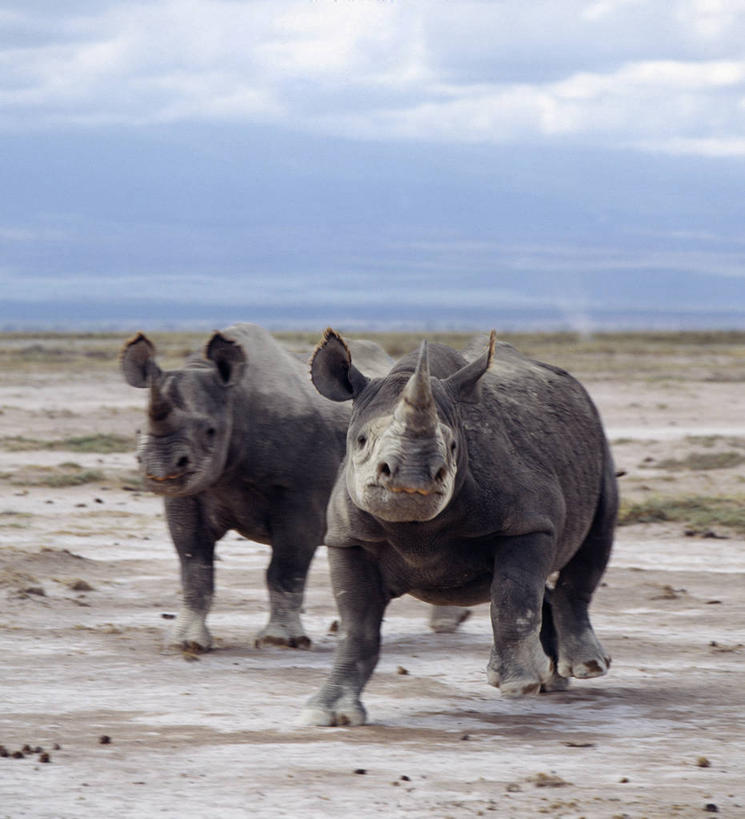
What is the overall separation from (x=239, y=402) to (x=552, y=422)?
228cm

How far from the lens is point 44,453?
20297mm

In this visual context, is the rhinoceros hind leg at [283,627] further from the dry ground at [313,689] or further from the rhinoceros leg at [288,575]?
the dry ground at [313,689]

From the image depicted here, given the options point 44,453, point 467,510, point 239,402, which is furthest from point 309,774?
point 44,453

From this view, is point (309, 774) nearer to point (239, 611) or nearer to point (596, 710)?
point (596, 710)

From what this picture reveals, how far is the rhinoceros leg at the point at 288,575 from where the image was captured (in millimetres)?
9062

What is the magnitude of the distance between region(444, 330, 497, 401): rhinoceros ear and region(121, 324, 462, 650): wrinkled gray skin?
88.2 inches

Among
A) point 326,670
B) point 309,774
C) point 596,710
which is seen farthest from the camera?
point 326,670

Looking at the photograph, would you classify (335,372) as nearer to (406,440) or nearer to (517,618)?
(406,440)

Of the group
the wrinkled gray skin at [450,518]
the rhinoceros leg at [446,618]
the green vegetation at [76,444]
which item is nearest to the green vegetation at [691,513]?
the rhinoceros leg at [446,618]

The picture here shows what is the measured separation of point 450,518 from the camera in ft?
22.2

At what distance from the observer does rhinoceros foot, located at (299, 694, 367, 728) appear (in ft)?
22.5

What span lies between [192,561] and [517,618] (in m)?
2.99

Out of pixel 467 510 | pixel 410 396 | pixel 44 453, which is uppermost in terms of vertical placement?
pixel 410 396

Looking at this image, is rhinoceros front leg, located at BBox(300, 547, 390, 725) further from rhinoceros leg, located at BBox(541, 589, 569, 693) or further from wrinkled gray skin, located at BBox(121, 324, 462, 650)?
wrinkled gray skin, located at BBox(121, 324, 462, 650)
